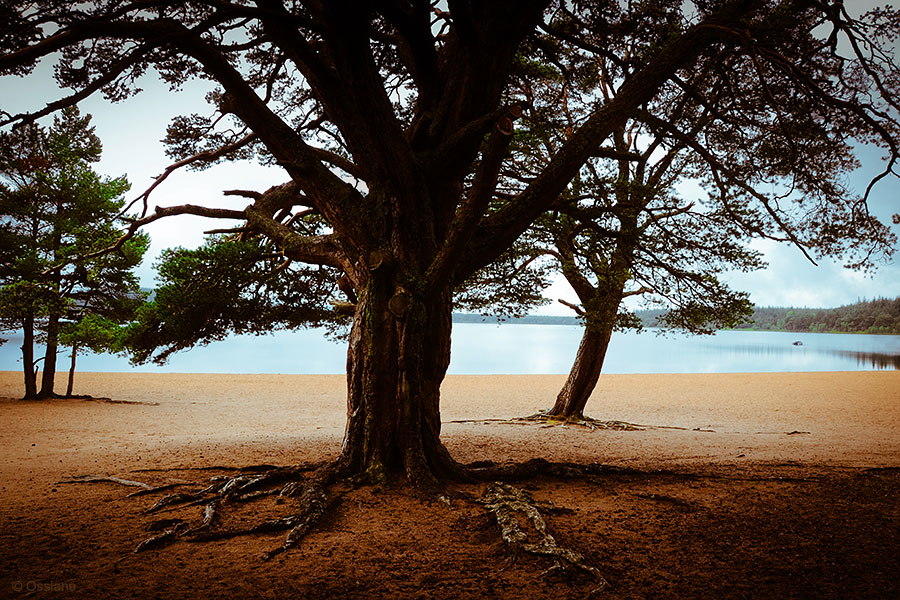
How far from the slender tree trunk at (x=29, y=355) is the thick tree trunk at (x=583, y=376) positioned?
12725 millimetres

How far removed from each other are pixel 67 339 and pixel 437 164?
41.3 ft

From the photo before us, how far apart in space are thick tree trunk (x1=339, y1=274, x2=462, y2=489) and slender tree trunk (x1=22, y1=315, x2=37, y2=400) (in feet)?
42.2

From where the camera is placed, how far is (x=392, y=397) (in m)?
4.34

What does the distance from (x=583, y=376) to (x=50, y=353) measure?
13539mm

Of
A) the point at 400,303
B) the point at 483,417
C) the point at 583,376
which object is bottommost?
the point at 483,417

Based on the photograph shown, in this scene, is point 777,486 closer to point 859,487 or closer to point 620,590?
point 859,487

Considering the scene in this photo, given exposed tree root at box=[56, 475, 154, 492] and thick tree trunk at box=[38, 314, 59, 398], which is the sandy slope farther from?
thick tree trunk at box=[38, 314, 59, 398]

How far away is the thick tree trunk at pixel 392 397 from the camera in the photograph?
4.28 m

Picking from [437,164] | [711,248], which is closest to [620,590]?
[437,164]
